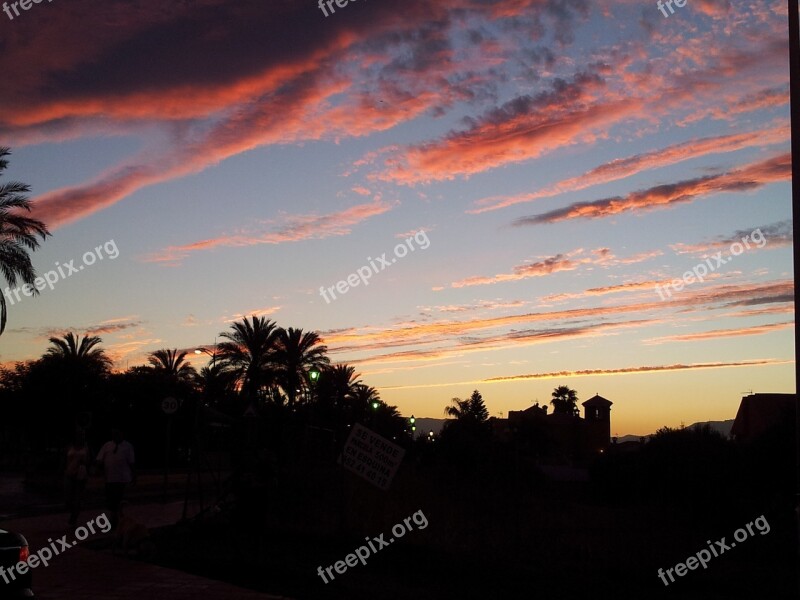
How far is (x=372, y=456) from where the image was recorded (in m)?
14.4

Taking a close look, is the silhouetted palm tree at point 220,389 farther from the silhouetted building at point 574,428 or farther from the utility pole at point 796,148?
the utility pole at point 796,148

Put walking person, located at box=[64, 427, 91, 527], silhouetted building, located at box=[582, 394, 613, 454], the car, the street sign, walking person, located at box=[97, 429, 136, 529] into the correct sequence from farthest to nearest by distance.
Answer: silhouetted building, located at box=[582, 394, 613, 454]
walking person, located at box=[64, 427, 91, 527]
walking person, located at box=[97, 429, 136, 529]
the street sign
the car

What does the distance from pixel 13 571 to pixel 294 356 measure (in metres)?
44.9

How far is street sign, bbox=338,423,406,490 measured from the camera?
14320 millimetres

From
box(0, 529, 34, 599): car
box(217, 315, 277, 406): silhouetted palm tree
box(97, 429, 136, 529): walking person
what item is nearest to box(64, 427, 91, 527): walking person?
box(97, 429, 136, 529): walking person

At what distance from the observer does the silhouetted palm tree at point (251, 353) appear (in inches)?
2024

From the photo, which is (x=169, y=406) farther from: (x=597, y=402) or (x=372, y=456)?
(x=597, y=402)

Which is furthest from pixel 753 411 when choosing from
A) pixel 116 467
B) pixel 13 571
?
pixel 13 571

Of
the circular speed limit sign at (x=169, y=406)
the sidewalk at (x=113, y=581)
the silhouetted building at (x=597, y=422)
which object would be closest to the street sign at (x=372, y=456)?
the sidewalk at (x=113, y=581)

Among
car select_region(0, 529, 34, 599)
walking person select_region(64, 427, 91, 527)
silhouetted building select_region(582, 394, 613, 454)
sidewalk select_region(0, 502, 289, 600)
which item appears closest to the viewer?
car select_region(0, 529, 34, 599)

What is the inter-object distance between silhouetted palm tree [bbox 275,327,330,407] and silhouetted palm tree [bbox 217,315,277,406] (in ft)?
1.66

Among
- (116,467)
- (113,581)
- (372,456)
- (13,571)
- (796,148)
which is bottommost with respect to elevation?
(113,581)

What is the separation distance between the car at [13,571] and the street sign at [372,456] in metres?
6.94

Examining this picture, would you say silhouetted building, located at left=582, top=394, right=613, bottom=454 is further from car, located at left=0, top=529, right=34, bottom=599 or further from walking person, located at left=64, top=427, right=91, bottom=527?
car, located at left=0, top=529, right=34, bottom=599
